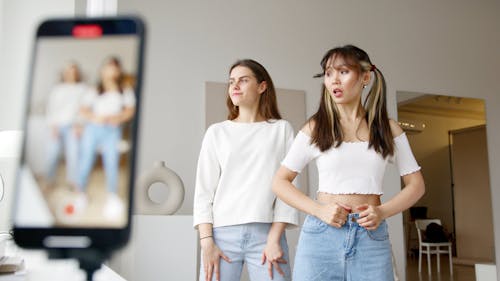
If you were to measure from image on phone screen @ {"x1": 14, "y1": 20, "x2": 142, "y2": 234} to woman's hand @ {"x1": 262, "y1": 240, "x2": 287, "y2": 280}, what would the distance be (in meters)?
1.28

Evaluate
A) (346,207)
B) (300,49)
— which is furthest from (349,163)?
(300,49)

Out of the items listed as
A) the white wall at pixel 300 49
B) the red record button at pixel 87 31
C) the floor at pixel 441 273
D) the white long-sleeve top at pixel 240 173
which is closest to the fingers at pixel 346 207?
the white long-sleeve top at pixel 240 173

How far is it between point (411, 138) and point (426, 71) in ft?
16.0

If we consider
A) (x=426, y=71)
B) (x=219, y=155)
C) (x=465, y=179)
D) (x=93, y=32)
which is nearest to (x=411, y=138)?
(x=465, y=179)

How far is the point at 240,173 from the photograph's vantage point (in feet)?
5.20

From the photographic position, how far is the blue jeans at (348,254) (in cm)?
140

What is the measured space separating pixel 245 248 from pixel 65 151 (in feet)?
4.39

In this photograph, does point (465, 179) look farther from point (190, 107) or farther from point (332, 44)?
point (190, 107)

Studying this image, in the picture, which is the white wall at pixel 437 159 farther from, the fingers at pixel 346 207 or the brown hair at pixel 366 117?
the fingers at pixel 346 207

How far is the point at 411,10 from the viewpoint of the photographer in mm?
5668

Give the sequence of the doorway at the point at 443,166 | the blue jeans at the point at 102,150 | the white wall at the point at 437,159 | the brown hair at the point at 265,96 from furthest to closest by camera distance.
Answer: the white wall at the point at 437,159 < the doorway at the point at 443,166 < the brown hair at the point at 265,96 < the blue jeans at the point at 102,150

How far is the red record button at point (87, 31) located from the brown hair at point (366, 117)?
134 cm

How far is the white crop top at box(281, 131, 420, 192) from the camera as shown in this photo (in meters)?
1.48

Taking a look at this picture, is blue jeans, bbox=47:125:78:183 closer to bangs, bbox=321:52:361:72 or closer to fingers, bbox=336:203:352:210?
fingers, bbox=336:203:352:210
